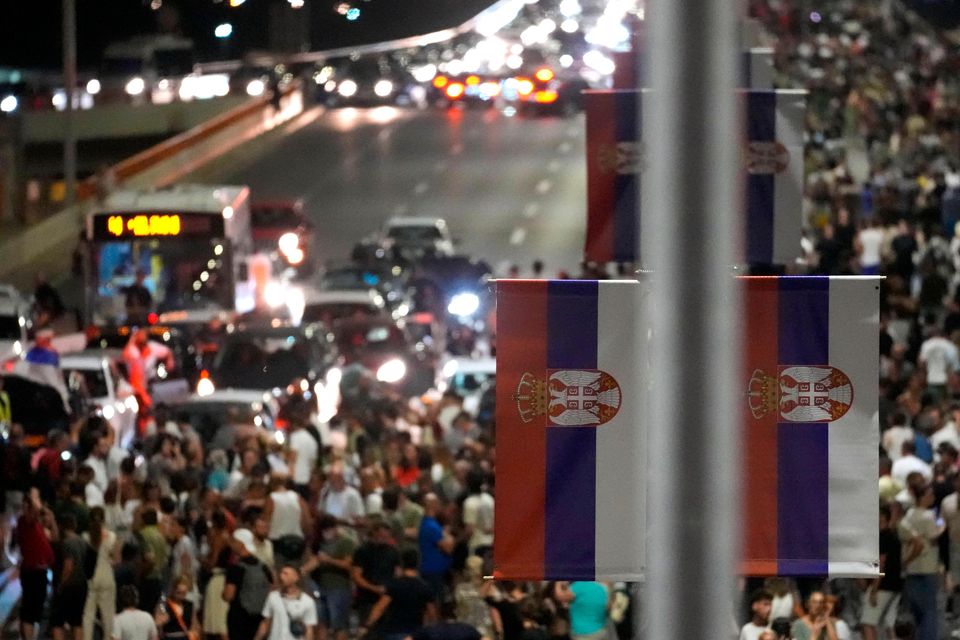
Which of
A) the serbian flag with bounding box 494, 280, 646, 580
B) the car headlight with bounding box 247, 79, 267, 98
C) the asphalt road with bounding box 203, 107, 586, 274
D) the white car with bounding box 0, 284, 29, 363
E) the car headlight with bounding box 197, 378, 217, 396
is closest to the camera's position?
the serbian flag with bounding box 494, 280, 646, 580

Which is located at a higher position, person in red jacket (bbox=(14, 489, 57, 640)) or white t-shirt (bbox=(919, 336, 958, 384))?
white t-shirt (bbox=(919, 336, 958, 384))

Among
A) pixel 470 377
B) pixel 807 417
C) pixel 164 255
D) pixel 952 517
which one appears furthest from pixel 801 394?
pixel 164 255

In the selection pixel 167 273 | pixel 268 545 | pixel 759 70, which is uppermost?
pixel 759 70

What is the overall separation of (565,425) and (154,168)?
Answer: 44.4 meters

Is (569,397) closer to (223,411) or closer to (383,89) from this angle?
(223,411)

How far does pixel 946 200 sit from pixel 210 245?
412 inches

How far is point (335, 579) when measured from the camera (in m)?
13.6

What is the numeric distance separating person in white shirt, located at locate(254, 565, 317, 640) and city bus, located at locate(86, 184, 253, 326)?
15.4 meters

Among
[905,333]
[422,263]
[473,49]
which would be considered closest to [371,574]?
[905,333]

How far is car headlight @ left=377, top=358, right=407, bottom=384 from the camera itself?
2489 cm

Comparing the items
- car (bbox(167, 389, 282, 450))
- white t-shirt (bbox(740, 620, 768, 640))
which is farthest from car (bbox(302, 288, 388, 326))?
white t-shirt (bbox(740, 620, 768, 640))

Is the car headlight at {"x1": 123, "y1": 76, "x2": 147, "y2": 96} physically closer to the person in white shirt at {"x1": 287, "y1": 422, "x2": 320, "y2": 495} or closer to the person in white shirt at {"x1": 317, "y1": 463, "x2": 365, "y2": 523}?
the person in white shirt at {"x1": 287, "y1": 422, "x2": 320, "y2": 495}

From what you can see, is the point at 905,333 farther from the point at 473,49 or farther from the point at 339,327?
the point at 473,49

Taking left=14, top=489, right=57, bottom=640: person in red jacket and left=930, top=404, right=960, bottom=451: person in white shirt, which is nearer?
left=14, top=489, right=57, bottom=640: person in red jacket
